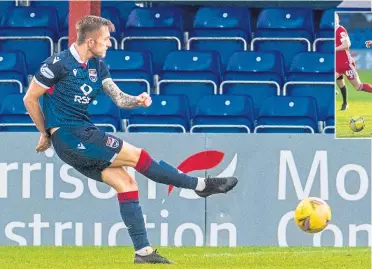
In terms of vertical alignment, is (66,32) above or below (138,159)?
above

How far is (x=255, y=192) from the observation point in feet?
40.8

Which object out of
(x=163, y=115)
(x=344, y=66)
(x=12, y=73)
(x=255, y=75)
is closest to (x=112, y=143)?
(x=344, y=66)

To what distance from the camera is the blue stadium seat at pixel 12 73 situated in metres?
15.5

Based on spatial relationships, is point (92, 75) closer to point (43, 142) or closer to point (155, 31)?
point (43, 142)

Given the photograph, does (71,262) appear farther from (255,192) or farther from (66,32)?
(66,32)

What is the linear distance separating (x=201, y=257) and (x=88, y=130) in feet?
5.45

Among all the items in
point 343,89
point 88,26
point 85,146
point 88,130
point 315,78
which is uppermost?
point 88,26

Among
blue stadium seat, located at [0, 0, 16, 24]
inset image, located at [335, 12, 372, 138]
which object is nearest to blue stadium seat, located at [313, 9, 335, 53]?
inset image, located at [335, 12, 372, 138]

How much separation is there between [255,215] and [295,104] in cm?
263

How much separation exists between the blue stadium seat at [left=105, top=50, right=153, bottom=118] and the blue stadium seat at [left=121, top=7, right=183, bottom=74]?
1.79ft

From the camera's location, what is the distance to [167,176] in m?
9.77

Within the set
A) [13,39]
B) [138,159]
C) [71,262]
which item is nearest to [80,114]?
[138,159]

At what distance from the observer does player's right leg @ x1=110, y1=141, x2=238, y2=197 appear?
977cm

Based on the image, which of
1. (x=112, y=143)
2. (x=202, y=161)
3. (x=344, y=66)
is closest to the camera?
(x=112, y=143)
